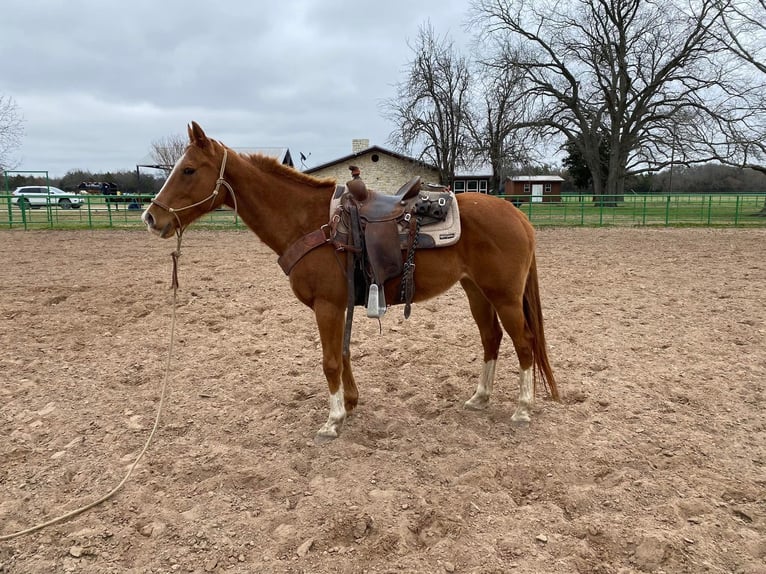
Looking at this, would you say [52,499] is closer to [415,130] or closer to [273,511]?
[273,511]

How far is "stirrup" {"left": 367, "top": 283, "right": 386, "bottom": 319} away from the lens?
114 inches

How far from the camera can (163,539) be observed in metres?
2.11

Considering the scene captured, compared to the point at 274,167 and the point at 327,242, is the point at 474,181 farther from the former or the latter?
the point at 327,242

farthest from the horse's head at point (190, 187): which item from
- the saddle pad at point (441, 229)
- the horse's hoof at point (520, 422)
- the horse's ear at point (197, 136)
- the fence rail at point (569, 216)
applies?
the fence rail at point (569, 216)

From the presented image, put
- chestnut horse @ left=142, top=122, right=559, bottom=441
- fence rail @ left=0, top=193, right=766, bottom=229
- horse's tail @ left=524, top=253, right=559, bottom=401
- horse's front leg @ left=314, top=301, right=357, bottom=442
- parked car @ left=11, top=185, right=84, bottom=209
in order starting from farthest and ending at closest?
fence rail @ left=0, top=193, right=766, bottom=229 < parked car @ left=11, top=185, right=84, bottom=209 < horse's tail @ left=524, top=253, right=559, bottom=401 < horse's front leg @ left=314, top=301, right=357, bottom=442 < chestnut horse @ left=142, top=122, right=559, bottom=441

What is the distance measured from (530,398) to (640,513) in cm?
109

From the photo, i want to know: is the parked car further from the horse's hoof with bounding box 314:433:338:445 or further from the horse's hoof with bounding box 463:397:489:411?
the horse's hoof with bounding box 463:397:489:411

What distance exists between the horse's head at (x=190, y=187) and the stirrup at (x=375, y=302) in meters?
1.16

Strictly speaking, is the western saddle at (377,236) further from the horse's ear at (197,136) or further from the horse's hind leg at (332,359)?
the horse's ear at (197,136)

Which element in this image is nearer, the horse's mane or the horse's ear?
the horse's ear

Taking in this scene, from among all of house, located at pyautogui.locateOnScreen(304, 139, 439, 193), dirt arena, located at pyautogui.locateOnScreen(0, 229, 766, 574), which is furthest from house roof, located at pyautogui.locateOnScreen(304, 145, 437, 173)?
dirt arena, located at pyautogui.locateOnScreen(0, 229, 766, 574)

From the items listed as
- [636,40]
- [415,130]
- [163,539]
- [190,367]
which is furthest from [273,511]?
[636,40]

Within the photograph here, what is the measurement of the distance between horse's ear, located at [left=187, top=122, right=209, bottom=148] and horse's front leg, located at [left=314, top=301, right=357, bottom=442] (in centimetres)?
121

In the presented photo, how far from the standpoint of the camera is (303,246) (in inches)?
116
